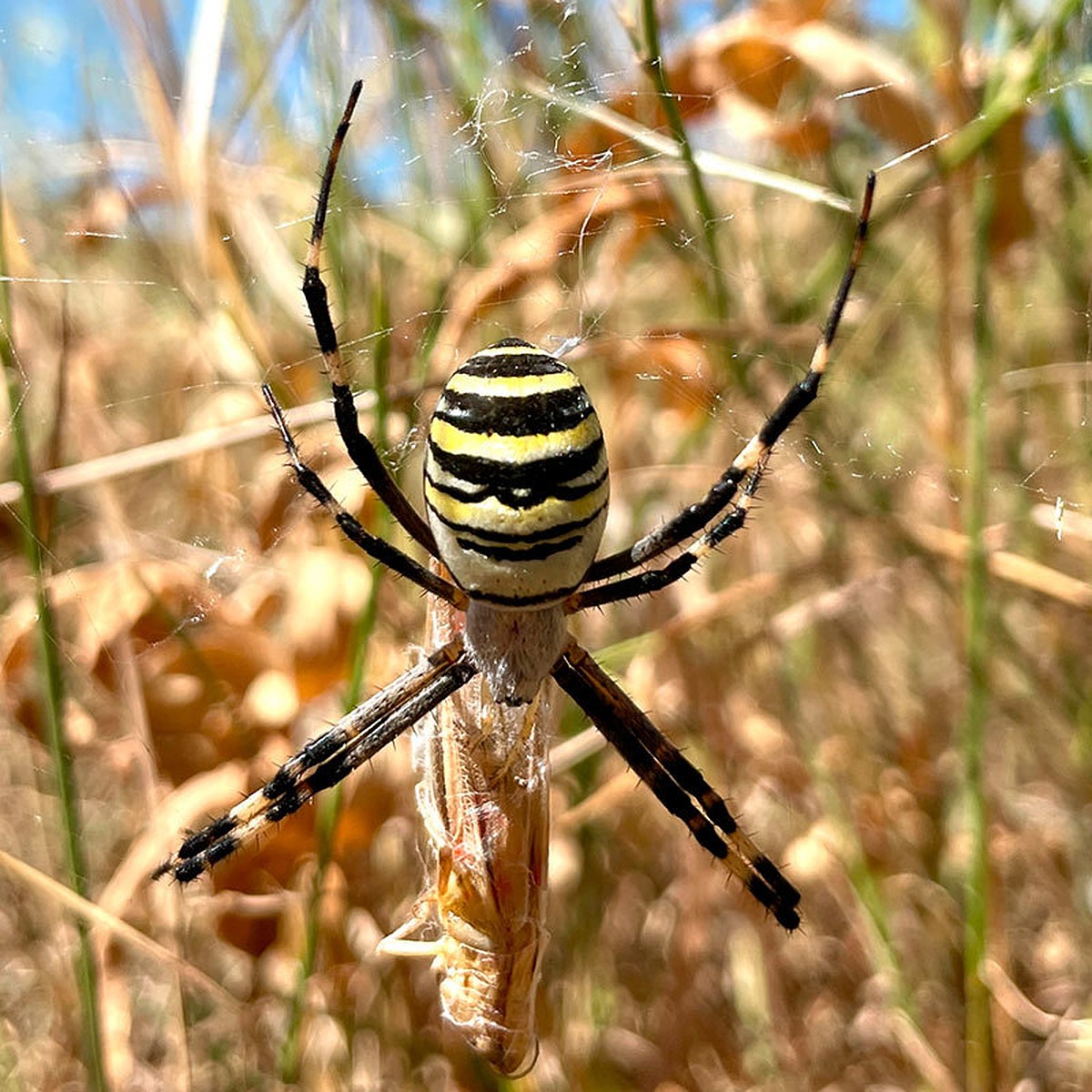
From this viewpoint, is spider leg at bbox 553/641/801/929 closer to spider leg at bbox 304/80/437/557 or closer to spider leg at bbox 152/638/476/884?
spider leg at bbox 152/638/476/884

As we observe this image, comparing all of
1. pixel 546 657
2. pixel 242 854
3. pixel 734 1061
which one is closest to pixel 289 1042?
pixel 242 854

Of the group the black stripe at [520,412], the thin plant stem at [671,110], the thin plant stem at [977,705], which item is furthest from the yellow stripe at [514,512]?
the thin plant stem at [977,705]

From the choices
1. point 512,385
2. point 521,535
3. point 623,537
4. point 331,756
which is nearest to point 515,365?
point 512,385

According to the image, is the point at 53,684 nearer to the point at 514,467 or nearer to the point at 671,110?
the point at 514,467

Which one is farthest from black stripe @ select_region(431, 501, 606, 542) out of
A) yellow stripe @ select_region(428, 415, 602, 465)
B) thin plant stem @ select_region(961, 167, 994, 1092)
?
thin plant stem @ select_region(961, 167, 994, 1092)

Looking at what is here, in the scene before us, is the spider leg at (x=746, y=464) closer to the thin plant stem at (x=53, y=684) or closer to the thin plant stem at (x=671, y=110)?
the thin plant stem at (x=671, y=110)
